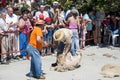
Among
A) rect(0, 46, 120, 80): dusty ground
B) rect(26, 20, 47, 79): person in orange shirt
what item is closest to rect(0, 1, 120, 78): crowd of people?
rect(26, 20, 47, 79): person in orange shirt

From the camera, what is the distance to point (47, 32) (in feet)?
48.9

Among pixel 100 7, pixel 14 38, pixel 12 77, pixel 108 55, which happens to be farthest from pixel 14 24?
pixel 100 7

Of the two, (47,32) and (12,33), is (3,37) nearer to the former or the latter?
(12,33)

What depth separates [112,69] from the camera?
40.0 feet

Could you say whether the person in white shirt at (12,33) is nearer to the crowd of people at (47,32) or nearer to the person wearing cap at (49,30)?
the crowd of people at (47,32)

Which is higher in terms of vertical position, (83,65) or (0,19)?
(0,19)

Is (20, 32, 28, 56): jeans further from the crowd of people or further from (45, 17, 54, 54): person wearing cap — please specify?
(45, 17, 54, 54): person wearing cap

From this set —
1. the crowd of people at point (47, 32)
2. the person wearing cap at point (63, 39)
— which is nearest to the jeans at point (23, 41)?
the crowd of people at point (47, 32)

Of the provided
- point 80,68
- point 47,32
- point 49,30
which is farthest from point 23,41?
point 80,68

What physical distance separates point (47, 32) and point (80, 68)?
2.71 m

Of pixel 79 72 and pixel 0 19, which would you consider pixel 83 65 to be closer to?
pixel 79 72

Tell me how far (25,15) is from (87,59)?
298 cm

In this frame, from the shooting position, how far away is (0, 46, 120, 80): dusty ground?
11.6 meters

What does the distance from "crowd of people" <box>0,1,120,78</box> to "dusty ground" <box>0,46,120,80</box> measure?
0.45m
